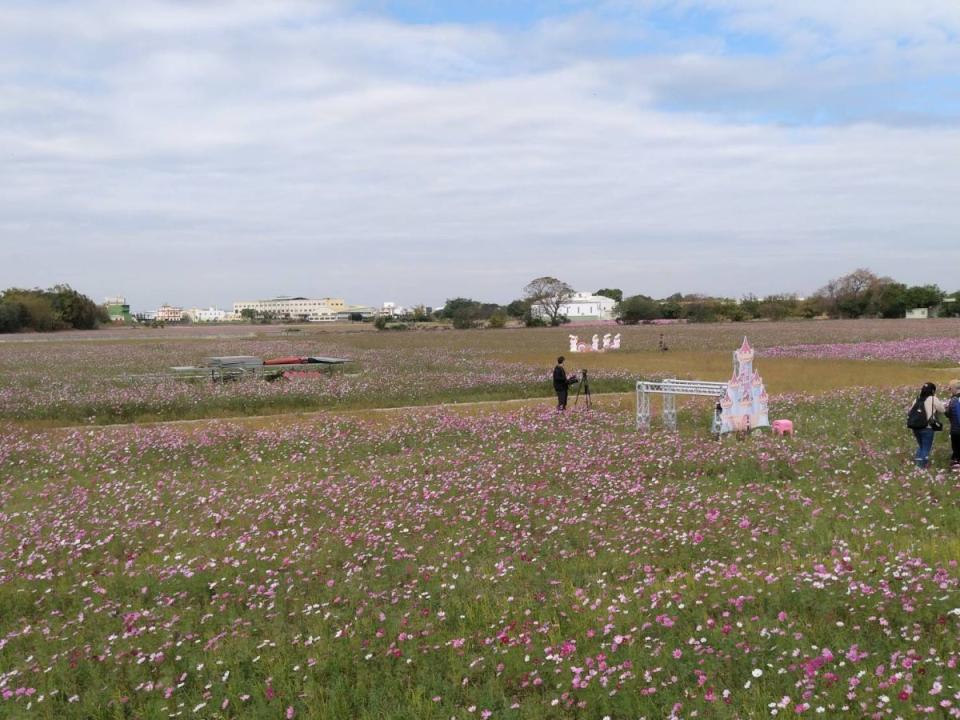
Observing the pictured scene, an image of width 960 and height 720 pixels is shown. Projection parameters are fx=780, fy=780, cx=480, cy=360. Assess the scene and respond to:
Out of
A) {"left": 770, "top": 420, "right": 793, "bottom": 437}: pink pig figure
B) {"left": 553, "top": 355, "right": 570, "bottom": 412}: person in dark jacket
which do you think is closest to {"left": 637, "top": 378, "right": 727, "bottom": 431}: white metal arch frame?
{"left": 770, "top": 420, "right": 793, "bottom": 437}: pink pig figure

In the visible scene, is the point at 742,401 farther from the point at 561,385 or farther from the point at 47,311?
the point at 47,311

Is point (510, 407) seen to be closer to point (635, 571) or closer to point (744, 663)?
point (635, 571)

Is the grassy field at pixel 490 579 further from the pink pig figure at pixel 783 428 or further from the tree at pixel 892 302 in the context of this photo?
the tree at pixel 892 302

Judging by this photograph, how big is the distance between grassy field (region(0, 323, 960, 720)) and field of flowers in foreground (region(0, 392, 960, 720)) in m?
0.03

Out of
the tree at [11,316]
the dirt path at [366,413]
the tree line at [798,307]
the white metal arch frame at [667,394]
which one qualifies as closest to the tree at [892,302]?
the tree line at [798,307]

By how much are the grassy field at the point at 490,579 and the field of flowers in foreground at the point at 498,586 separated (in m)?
0.03

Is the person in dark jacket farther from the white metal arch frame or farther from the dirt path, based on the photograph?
the white metal arch frame

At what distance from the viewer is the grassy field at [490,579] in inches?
255

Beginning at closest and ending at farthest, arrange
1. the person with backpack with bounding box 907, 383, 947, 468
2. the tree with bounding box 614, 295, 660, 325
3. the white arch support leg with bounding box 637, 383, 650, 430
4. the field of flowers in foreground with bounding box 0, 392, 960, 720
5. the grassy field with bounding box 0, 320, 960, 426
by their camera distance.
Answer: the field of flowers in foreground with bounding box 0, 392, 960, 720 → the person with backpack with bounding box 907, 383, 947, 468 → the white arch support leg with bounding box 637, 383, 650, 430 → the grassy field with bounding box 0, 320, 960, 426 → the tree with bounding box 614, 295, 660, 325

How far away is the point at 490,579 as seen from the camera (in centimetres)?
901

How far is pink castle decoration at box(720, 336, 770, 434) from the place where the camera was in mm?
16453

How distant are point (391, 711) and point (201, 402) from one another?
68.8 ft

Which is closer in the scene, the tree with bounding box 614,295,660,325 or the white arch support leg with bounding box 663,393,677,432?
the white arch support leg with bounding box 663,393,677,432

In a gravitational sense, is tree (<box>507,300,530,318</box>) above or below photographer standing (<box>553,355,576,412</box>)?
above
